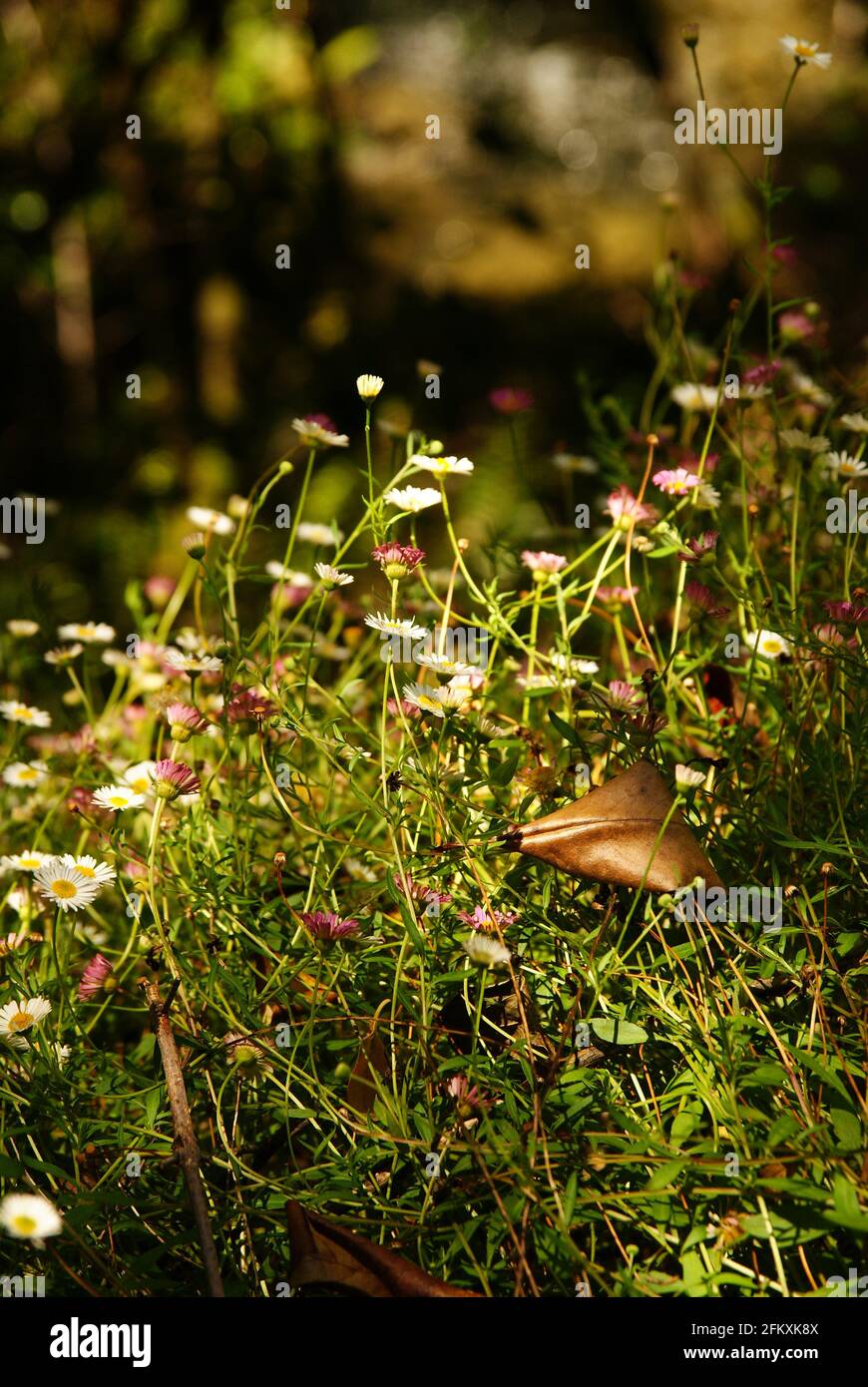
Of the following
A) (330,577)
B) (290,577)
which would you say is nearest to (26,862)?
(330,577)

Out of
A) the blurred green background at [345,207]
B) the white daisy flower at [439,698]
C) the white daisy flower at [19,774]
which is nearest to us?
the white daisy flower at [439,698]

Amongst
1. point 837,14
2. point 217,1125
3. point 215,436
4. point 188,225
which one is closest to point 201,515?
point 217,1125

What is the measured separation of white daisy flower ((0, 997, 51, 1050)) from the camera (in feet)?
3.62

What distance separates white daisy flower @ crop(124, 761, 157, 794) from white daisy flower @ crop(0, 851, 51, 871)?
0.13 metres

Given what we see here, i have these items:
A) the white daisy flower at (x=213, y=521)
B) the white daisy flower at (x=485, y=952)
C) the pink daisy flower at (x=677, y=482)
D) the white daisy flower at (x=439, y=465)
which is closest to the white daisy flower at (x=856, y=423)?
the pink daisy flower at (x=677, y=482)

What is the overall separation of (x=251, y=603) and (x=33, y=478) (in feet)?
4.68

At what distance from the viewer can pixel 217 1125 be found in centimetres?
104

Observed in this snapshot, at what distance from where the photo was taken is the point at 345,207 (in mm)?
3986

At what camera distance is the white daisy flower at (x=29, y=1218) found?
2.85ft

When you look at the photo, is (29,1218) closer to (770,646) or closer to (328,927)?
(328,927)

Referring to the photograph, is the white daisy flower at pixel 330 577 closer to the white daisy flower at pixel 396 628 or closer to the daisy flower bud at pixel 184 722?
the white daisy flower at pixel 396 628

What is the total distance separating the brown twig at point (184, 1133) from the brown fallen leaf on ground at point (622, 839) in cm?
36

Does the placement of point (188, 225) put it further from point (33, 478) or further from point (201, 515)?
point (201, 515)

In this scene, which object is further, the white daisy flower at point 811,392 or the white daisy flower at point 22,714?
the white daisy flower at point 811,392
